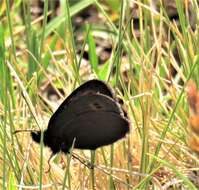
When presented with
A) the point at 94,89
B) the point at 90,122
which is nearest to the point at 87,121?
the point at 90,122

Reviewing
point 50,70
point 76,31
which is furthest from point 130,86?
point 76,31

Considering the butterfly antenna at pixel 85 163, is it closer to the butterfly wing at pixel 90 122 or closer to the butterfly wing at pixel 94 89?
the butterfly wing at pixel 90 122

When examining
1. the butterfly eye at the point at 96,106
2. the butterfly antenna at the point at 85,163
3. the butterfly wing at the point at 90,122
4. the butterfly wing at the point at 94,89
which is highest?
the butterfly wing at the point at 94,89

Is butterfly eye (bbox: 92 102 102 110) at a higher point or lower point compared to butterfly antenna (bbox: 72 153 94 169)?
higher

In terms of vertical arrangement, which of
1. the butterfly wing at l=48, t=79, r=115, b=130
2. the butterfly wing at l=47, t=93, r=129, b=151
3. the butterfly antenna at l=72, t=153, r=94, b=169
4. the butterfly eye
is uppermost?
the butterfly wing at l=48, t=79, r=115, b=130

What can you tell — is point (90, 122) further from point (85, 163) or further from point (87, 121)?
point (85, 163)

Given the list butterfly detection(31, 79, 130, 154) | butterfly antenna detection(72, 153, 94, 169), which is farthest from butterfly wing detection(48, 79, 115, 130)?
butterfly antenna detection(72, 153, 94, 169)

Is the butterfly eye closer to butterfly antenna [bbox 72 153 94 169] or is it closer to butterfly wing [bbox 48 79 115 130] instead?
butterfly wing [bbox 48 79 115 130]

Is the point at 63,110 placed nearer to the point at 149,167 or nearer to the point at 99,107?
the point at 99,107

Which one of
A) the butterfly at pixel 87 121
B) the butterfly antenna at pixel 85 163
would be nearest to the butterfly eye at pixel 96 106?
the butterfly at pixel 87 121
